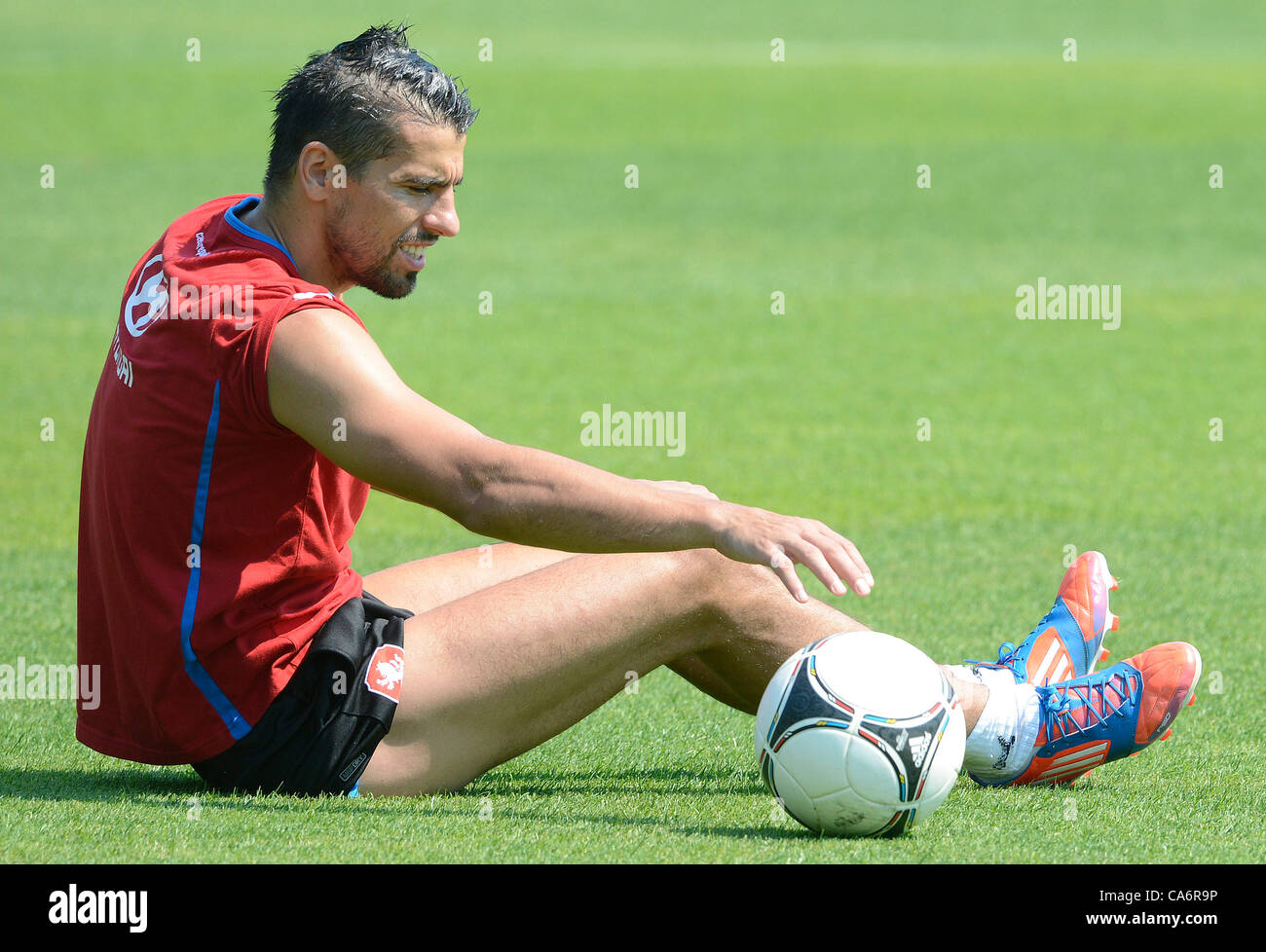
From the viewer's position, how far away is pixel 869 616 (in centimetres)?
718

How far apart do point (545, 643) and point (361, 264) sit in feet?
3.62

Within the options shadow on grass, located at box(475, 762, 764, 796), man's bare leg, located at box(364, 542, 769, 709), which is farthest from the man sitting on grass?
man's bare leg, located at box(364, 542, 769, 709)

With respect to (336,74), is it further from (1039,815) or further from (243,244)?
(1039,815)

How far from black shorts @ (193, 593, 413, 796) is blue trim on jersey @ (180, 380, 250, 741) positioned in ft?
0.22

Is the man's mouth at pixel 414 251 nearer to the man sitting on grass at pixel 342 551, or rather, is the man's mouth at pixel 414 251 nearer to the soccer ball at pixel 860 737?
the man sitting on grass at pixel 342 551

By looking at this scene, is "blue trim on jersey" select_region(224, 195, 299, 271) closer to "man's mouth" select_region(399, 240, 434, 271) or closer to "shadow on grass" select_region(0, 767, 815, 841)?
"man's mouth" select_region(399, 240, 434, 271)

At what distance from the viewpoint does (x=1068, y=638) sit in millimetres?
5137

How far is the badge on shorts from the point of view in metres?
4.37

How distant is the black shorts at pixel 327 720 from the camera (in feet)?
14.2

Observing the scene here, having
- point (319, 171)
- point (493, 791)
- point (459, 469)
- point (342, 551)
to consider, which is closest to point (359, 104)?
point (319, 171)

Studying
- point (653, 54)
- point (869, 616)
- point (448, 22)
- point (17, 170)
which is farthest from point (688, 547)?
point (448, 22)

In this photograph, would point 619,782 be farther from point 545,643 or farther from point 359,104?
point 359,104

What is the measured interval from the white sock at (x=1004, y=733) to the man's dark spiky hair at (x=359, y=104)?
6.90ft

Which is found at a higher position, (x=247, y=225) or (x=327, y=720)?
(x=247, y=225)
